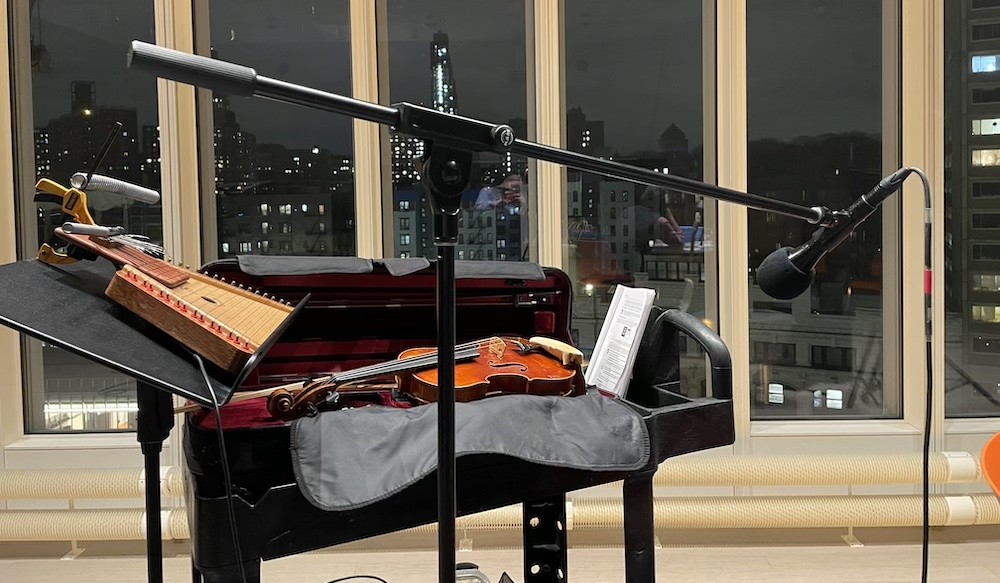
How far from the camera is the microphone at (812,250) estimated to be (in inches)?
48.2

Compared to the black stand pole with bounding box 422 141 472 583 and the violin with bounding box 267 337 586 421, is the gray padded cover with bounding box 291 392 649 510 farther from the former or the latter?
the black stand pole with bounding box 422 141 472 583

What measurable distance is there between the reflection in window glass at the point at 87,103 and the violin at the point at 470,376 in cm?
189

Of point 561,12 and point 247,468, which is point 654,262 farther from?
point 247,468

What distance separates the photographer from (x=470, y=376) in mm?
1605

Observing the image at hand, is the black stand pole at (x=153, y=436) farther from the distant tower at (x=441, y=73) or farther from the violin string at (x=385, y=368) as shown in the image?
the distant tower at (x=441, y=73)

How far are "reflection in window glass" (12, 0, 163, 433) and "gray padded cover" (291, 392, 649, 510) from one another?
2.09m

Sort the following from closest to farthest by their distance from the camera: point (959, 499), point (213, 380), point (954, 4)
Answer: point (213, 380) < point (959, 499) < point (954, 4)

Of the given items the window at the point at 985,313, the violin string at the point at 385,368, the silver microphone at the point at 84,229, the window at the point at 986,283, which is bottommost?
the window at the point at 985,313

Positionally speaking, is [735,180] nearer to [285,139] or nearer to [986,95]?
[986,95]

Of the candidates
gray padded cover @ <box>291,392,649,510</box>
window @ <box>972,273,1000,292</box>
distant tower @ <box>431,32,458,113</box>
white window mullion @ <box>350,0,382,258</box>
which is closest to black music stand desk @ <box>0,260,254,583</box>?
gray padded cover @ <box>291,392,649,510</box>

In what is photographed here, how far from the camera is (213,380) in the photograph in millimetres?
1076

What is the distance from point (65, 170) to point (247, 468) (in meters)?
2.36

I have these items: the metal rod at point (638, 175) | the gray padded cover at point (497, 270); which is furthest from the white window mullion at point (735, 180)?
the metal rod at point (638, 175)

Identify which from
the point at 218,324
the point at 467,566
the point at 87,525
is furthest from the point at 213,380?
the point at 87,525
